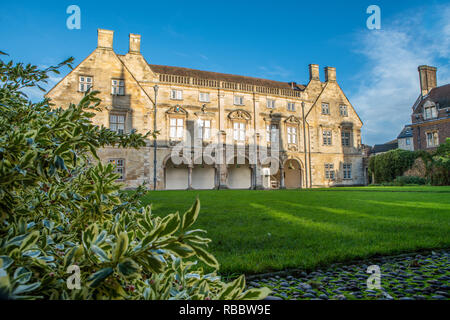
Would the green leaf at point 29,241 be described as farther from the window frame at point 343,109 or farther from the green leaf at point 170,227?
the window frame at point 343,109

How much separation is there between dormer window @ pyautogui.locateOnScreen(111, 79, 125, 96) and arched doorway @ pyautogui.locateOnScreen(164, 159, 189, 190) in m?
7.82

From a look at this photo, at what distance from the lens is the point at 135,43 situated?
24.1m

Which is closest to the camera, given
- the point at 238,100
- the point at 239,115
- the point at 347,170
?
the point at 239,115

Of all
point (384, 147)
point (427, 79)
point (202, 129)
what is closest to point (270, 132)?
point (202, 129)

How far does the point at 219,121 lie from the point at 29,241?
25.5 metres

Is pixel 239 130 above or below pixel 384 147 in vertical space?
below

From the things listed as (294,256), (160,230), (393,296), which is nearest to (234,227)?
(294,256)

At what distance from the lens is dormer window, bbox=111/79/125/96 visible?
22641 mm

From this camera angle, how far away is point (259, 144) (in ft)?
89.2

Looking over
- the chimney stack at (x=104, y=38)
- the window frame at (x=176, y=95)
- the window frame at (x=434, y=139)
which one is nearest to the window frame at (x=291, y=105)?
the window frame at (x=176, y=95)

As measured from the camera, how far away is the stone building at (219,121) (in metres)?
22.4

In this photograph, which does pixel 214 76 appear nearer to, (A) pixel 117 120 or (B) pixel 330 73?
(A) pixel 117 120

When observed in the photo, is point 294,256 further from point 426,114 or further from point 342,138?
point 426,114

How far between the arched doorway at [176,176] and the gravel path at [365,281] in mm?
23551
